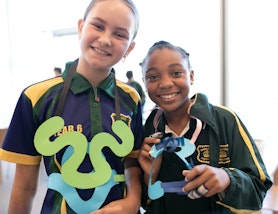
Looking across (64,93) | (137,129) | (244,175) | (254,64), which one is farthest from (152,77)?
(254,64)

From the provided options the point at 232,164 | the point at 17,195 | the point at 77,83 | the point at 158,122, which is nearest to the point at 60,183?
the point at 17,195

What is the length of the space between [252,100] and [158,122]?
11.8 feet

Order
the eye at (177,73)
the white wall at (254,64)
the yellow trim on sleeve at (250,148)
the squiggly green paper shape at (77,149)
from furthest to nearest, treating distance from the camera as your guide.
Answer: the white wall at (254,64), the eye at (177,73), the yellow trim on sleeve at (250,148), the squiggly green paper shape at (77,149)

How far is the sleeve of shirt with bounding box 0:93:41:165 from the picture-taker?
761 millimetres

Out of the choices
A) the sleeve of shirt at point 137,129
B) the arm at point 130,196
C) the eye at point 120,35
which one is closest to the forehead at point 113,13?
the eye at point 120,35

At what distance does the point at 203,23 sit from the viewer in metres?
4.62

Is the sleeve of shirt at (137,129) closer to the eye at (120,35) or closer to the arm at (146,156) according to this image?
the arm at (146,156)

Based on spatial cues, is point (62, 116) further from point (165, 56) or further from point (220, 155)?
point (220, 155)

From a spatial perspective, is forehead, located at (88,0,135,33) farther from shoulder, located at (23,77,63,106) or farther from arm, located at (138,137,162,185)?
Answer: arm, located at (138,137,162,185)

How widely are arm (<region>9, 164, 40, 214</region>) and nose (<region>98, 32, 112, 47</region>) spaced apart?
1.28 ft

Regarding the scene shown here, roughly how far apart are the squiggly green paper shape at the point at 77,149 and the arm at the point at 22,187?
0.35 ft

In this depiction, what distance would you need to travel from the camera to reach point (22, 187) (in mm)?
787

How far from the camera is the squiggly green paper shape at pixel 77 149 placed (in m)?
0.73

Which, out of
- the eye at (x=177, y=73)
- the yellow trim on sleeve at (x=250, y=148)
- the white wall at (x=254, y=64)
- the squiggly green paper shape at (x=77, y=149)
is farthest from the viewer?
the white wall at (x=254, y=64)
